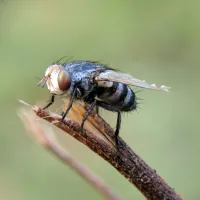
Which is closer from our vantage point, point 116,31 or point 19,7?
point 116,31

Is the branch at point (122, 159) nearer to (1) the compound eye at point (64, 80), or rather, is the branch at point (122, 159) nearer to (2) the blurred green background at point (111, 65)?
(1) the compound eye at point (64, 80)

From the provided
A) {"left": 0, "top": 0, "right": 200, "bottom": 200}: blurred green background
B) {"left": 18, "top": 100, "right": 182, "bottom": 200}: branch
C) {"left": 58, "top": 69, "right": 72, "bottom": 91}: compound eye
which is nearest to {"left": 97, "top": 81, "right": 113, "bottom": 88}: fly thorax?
{"left": 58, "top": 69, "right": 72, "bottom": 91}: compound eye

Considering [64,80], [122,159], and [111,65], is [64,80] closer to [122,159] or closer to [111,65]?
[122,159]

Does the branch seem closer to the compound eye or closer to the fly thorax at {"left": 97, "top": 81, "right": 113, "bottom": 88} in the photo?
the compound eye

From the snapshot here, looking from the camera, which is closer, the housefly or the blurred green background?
the housefly

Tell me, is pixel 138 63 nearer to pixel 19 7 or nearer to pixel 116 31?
pixel 116 31

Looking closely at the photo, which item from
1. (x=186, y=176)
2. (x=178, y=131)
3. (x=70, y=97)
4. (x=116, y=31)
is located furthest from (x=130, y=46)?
(x=70, y=97)

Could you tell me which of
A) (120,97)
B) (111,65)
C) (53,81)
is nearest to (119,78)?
(120,97)
